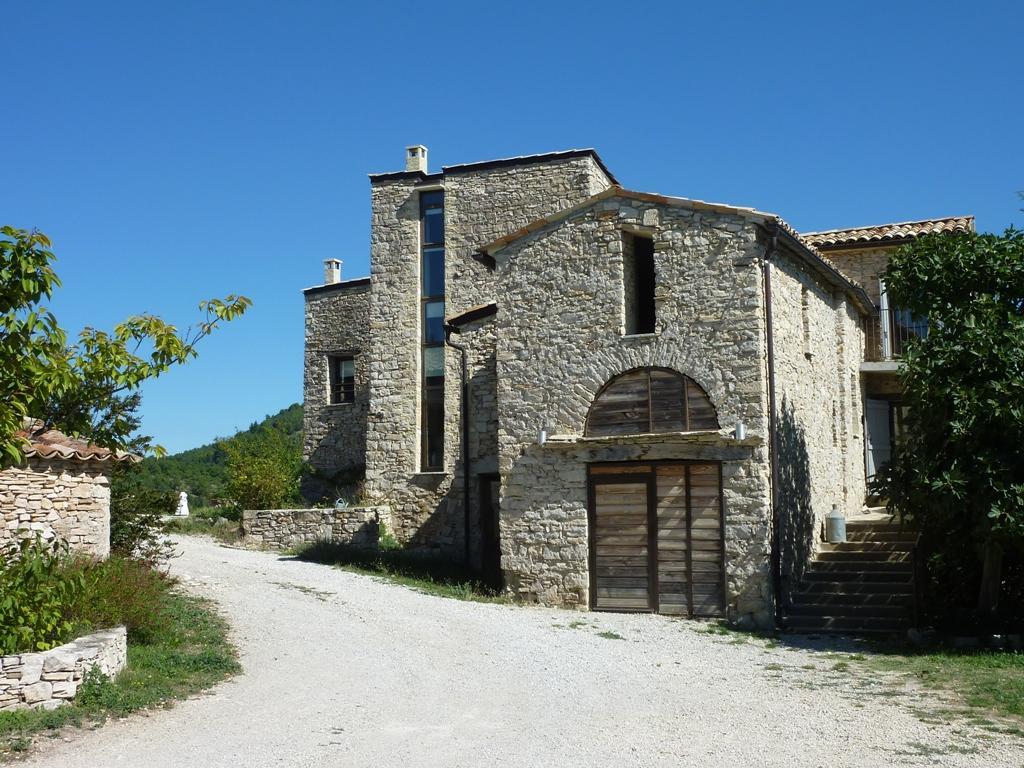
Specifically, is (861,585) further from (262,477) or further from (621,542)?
(262,477)

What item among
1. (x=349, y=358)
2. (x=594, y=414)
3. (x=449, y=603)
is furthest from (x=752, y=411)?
(x=349, y=358)

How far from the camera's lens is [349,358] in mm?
26797

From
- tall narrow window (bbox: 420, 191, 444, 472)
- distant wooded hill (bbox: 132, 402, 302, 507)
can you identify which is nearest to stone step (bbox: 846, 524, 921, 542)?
tall narrow window (bbox: 420, 191, 444, 472)

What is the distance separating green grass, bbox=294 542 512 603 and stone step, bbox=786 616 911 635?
4544mm

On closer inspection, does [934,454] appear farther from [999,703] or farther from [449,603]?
[449,603]

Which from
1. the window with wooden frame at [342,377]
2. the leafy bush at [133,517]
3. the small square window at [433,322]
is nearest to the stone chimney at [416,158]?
the small square window at [433,322]

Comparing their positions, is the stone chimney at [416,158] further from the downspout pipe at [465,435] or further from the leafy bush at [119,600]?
the leafy bush at [119,600]

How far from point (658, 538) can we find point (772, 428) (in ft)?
7.93

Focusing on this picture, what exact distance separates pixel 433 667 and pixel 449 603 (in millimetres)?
4376

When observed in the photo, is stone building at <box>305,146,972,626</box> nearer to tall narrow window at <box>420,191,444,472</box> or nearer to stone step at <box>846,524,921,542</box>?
stone step at <box>846,524,921,542</box>

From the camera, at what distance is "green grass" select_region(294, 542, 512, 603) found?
16.5m

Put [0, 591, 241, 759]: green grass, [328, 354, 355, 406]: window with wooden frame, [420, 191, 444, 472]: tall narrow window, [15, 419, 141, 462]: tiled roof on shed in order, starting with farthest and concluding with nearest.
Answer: [328, 354, 355, 406]: window with wooden frame < [420, 191, 444, 472]: tall narrow window < [15, 419, 141, 462]: tiled roof on shed < [0, 591, 241, 759]: green grass

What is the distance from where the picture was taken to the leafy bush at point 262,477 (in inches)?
953

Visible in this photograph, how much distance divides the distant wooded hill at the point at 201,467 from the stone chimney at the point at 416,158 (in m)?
16.5
